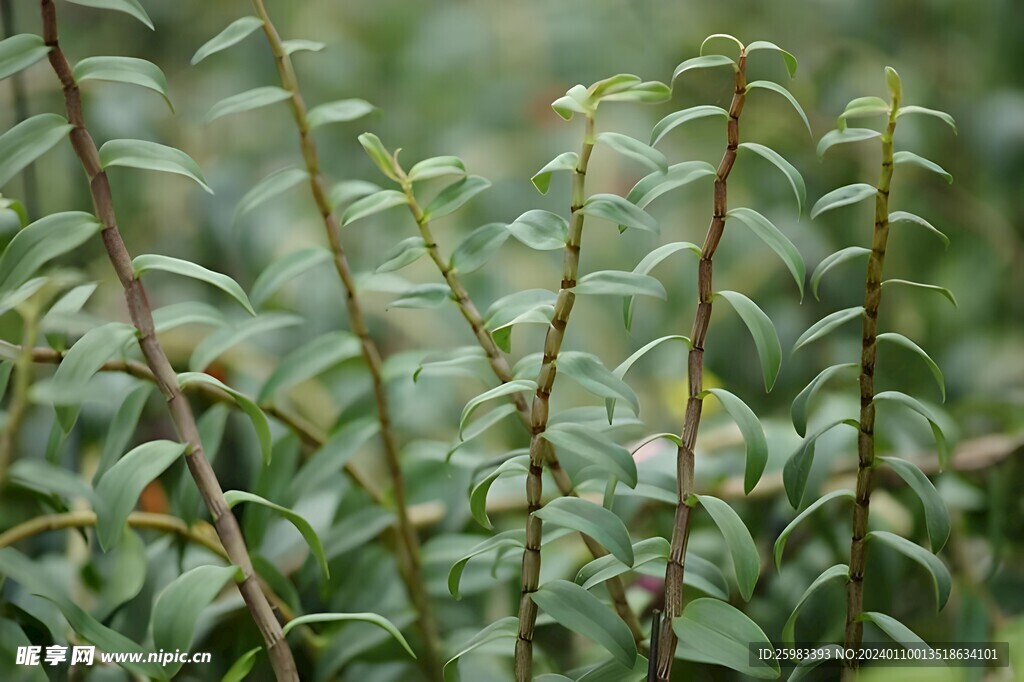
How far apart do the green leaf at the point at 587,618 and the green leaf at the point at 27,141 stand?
0.70ft

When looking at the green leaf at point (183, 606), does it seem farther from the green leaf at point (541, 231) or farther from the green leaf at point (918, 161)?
the green leaf at point (918, 161)

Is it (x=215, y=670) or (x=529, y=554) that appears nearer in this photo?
(x=529, y=554)

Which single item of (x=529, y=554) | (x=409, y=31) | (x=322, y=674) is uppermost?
(x=409, y=31)

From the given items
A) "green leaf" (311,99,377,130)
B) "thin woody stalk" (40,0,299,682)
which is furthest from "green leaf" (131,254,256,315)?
"green leaf" (311,99,377,130)

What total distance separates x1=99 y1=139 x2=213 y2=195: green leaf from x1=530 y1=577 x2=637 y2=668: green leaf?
6.9 inches

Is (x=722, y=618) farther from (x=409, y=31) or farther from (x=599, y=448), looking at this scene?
(x=409, y=31)

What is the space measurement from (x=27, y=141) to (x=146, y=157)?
0.04 metres

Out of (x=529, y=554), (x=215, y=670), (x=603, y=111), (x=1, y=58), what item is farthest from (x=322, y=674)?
(x=603, y=111)

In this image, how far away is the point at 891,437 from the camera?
0.51m

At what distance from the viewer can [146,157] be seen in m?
0.31

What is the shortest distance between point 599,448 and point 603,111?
0.39 meters

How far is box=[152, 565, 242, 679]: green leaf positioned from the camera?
0.29 metres

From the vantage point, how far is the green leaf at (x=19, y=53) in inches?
11.7

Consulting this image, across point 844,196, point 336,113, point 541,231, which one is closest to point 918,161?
point 844,196
